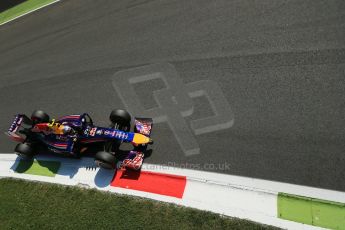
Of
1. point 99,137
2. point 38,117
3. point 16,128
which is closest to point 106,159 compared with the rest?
point 99,137

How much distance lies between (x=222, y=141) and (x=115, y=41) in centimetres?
651

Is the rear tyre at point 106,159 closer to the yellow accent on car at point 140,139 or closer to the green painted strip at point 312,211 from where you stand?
the yellow accent on car at point 140,139

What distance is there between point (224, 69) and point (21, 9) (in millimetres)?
13309

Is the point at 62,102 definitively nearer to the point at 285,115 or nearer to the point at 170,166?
the point at 170,166

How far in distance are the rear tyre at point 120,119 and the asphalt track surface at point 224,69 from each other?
0.87m

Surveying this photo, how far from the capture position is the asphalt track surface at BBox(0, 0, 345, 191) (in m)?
8.10

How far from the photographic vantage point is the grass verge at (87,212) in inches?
303

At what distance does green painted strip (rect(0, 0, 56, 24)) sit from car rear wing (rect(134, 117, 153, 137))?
35.3 ft

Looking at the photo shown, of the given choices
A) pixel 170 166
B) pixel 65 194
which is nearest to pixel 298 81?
pixel 170 166

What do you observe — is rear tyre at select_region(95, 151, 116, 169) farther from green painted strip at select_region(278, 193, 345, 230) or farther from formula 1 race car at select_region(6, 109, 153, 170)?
green painted strip at select_region(278, 193, 345, 230)

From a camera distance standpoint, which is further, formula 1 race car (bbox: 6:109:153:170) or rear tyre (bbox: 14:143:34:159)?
rear tyre (bbox: 14:143:34:159)

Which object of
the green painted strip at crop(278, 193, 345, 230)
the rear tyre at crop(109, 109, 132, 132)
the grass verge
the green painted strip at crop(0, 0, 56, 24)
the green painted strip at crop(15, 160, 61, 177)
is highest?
the green painted strip at crop(0, 0, 56, 24)

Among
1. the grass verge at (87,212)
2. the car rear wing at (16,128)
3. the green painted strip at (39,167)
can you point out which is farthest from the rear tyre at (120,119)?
the car rear wing at (16,128)

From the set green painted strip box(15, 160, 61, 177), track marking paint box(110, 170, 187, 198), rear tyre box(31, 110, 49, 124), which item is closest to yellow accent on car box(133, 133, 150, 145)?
track marking paint box(110, 170, 187, 198)
